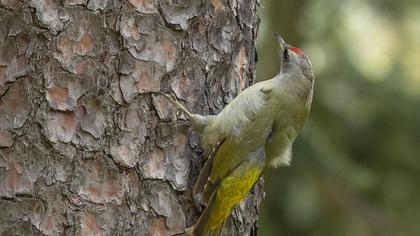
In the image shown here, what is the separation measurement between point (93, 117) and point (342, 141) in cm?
229

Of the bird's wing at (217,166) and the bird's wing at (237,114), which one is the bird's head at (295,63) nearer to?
the bird's wing at (237,114)

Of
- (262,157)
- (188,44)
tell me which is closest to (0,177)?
(188,44)

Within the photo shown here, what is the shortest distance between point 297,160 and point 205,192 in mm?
1470

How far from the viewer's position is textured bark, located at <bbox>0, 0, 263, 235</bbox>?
2857mm

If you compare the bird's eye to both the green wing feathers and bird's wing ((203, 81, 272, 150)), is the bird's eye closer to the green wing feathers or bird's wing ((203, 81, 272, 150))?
bird's wing ((203, 81, 272, 150))

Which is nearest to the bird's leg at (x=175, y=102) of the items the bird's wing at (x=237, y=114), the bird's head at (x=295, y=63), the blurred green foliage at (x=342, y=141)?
the bird's wing at (x=237, y=114)

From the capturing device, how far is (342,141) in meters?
4.87

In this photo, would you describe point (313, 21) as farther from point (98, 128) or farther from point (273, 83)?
point (98, 128)

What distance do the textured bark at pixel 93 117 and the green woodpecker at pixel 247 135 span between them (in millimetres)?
105

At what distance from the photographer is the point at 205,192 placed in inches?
127

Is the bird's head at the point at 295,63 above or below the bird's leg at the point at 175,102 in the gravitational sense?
below

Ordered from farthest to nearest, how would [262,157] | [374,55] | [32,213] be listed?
1. [374,55]
2. [262,157]
3. [32,213]

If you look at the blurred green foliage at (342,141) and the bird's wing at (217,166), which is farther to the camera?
the blurred green foliage at (342,141)

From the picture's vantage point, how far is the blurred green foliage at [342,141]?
4.63 metres
